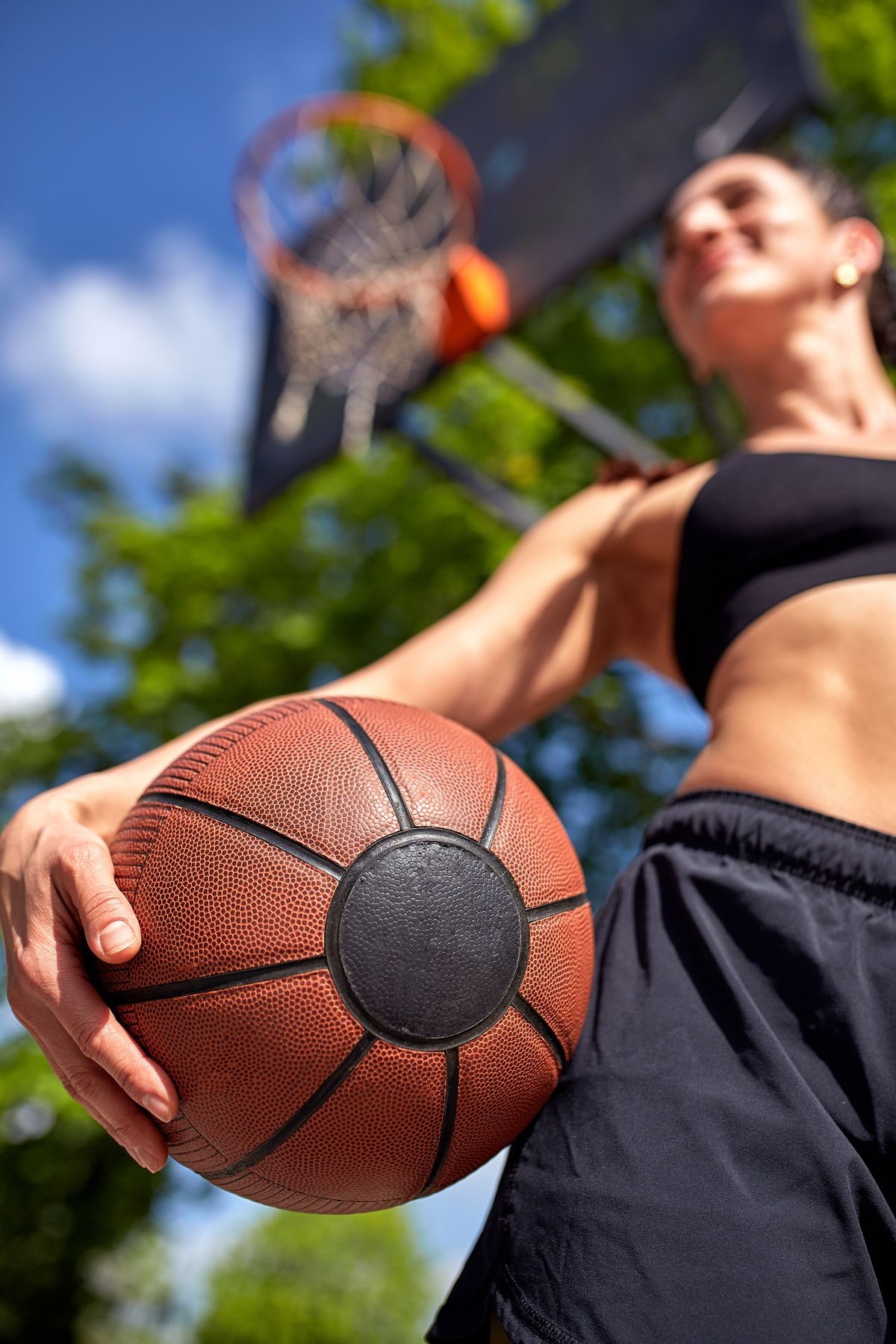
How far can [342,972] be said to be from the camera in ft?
4.53

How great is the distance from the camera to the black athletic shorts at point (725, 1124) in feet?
4.26

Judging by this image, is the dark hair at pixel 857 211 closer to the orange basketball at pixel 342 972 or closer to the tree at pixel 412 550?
the orange basketball at pixel 342 972

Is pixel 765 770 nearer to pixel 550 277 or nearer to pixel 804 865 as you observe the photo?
pixel 804 865

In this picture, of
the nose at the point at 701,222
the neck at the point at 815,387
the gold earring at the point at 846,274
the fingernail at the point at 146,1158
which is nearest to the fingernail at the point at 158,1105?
the fingernail at the point at 146,1158

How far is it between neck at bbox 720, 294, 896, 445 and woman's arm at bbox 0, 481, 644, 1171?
16.6 inches

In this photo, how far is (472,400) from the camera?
8352mm

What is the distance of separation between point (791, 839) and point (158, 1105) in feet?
3.17

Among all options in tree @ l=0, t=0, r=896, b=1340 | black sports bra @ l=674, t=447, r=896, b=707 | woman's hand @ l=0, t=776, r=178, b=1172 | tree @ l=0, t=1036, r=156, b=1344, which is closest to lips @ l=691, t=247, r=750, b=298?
black sports bra @ l=674, t=447, r=896, b=707

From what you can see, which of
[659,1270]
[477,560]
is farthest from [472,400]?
[659,1270]

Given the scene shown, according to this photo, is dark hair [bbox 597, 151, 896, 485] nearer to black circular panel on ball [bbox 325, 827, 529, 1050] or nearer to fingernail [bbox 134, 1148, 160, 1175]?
black circular panel on ball [bbox 325, 827, 529, 1050]

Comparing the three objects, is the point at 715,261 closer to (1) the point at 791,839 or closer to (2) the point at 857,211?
(2) the point at 857,211

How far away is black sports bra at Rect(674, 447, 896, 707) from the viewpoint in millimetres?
2010

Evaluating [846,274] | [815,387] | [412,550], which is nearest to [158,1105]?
[815,387]

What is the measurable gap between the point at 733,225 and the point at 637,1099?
207cm
